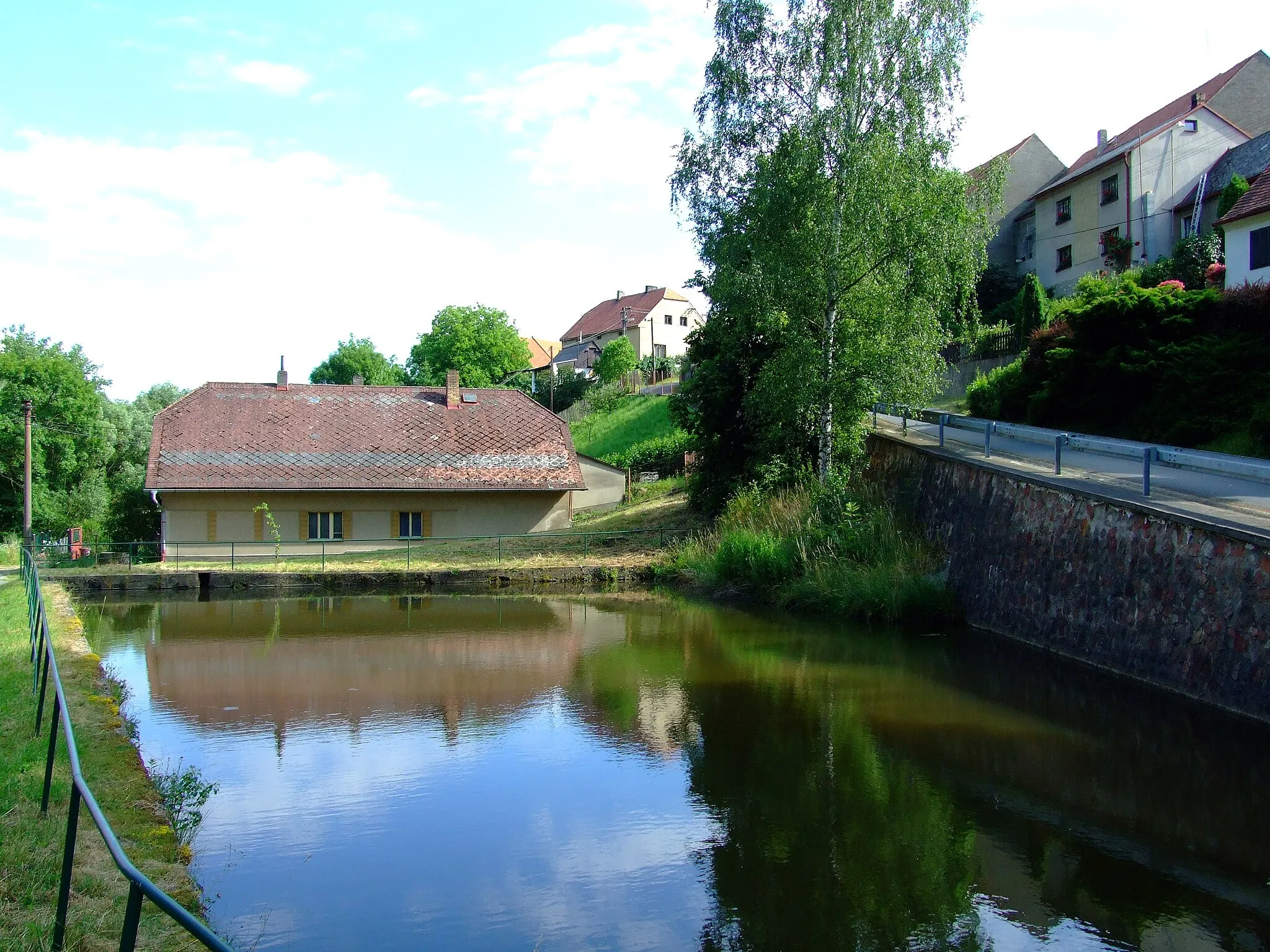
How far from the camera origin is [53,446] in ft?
157

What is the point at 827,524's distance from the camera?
22.4 m

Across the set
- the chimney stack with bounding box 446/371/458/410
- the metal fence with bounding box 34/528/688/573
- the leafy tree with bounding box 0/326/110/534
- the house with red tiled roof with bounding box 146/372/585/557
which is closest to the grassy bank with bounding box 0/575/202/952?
the metal fence with bounding box 34/528/688/573

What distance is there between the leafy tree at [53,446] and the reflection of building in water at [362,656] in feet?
91.6

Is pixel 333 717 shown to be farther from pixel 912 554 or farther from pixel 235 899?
pixel 912 554

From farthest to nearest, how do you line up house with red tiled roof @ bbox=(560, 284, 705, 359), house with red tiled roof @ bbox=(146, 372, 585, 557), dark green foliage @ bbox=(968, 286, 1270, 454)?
house with red tiled roof @ bbox=(560, 284, 705, 359), house with red tiled roof @ bbox=(146, 372, 585, 557), dark green foliage @ bbox=(968, 286, 1270, 454)

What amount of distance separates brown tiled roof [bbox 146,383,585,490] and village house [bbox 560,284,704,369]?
37.8 m

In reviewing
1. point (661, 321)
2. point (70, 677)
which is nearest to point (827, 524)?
point (70, 677)

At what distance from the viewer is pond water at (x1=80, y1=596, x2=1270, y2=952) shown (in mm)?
6887

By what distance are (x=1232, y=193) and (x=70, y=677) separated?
3392cm

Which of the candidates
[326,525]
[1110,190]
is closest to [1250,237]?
[1110,190]

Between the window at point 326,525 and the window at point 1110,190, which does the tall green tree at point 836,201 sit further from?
the window at point 1110,190

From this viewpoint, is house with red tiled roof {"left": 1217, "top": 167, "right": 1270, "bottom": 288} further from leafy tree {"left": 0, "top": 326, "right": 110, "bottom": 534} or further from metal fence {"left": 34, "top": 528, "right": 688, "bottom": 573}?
leafy tree {"left": 0, "top": 326, "right": 110, "bottom": 534}

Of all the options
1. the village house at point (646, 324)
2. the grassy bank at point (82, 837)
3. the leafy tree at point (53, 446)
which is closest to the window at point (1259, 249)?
the grassy bank at point (82, 837)

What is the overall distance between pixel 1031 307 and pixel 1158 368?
1200 cm
